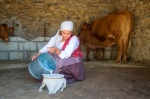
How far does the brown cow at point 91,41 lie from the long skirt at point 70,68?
2.77 metres

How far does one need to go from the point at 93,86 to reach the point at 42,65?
823mm

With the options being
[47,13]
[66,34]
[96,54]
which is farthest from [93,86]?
[47,13]

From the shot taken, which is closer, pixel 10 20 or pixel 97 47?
pixel 97 47

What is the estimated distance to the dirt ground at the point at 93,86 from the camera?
3.50 meters

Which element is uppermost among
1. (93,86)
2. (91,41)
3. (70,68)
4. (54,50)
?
(54,50)

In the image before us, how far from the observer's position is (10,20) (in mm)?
7605

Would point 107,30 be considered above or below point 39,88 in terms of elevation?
above

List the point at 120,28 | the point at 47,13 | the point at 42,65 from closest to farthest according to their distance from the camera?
the point at 42,65, the point at 120,28, the point at 47,13

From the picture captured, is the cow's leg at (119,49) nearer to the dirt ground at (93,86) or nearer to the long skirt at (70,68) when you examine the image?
the dirt ground at (93,86)

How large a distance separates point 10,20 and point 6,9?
32cm

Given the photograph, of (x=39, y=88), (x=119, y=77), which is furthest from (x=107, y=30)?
(x=39, y=88)

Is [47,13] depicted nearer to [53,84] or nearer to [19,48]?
[19,48]

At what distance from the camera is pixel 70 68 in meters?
4.15

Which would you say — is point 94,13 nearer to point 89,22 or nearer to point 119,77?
point 89,22
